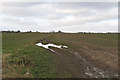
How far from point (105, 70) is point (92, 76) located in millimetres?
2403

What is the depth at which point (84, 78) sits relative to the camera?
1137 centimetres

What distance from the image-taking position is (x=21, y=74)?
11.3 meters

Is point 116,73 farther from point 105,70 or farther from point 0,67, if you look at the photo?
point 0,67

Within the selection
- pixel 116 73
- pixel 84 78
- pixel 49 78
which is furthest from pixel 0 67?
pixel 116 73

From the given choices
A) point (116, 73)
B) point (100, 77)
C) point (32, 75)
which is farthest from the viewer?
point (116, 73)

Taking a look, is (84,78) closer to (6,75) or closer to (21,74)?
(21,74)

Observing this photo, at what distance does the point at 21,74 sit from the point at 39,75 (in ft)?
4.04

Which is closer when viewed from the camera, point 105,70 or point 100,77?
point 100,77

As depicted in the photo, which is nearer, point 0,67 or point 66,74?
Result: point 66,74

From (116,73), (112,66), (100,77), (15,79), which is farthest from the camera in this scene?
(112,66)

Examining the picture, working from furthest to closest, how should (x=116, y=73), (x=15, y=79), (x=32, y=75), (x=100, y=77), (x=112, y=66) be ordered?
(x=112, y=66)
(x=116, y=73)
(x=100, y=77)
(x=32, y=75)
(x=15, y=79)

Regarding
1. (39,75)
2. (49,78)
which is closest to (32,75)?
(39,75)

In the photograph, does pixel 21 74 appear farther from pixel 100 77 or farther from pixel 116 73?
pixel 116 73

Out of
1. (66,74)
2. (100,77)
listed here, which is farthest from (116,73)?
(66,74)
